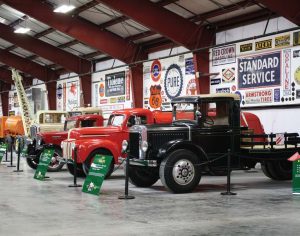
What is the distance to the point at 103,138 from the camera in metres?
14.5

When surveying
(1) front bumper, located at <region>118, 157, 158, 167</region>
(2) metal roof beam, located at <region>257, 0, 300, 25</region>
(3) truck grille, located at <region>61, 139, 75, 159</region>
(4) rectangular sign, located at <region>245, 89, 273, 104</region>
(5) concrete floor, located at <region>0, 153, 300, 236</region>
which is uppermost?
(2) metal roof beam, located at <region>257, 0, 300, 25</region>

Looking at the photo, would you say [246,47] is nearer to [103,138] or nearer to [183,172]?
[103,138]

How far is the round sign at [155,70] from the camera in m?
24.6

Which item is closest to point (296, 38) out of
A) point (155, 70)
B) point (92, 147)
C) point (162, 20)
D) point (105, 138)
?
point (162, 20)

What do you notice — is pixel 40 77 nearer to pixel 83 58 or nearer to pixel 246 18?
pixel 83 58

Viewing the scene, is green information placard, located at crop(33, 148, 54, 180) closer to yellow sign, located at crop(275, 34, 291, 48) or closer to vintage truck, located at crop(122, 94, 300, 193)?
vintage truck, located at crop(122, 94, 300, 193)

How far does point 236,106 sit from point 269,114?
22.4 ft

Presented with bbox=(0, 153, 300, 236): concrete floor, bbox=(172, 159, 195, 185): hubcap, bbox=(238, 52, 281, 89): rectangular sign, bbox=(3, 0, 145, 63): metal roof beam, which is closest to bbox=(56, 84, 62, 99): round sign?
bbox=(3, 0, 145, 63): metal roof beam

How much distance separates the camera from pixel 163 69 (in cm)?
2425

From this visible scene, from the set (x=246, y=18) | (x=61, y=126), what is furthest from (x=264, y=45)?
(x=61, y=126)

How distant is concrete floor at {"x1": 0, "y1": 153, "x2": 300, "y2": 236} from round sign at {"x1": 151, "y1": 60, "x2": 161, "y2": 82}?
478 inches

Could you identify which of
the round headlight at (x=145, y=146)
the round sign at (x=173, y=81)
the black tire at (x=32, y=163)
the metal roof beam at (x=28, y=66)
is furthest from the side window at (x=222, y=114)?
the metal roof beam at (x=28, y=66)

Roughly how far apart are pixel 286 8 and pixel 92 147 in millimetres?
7826

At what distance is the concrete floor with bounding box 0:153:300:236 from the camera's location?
23.6 feet
